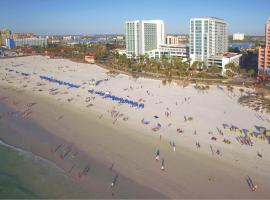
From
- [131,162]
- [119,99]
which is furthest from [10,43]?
[131,162]

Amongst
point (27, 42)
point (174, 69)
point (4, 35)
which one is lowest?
point (174, 69)

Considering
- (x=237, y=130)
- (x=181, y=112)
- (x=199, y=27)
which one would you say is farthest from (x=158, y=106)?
(x=199, y=27)

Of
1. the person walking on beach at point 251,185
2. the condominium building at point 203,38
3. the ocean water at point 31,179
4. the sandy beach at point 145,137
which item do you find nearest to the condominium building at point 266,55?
the sandy beach at point 145,137

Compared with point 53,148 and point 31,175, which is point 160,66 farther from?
point 31,175

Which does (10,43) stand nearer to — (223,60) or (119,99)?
(223,60)

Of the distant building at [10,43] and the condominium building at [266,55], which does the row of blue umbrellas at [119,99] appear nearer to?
the condominium building at [266,55]
